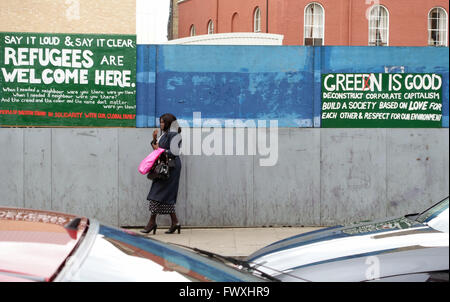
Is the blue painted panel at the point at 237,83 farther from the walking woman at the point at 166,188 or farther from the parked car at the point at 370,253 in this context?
the parked car at the point at 370,253

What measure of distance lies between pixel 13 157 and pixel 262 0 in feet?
85.4

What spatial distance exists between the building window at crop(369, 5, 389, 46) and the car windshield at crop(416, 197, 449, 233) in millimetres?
28484

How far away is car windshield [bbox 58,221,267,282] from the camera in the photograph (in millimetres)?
2611

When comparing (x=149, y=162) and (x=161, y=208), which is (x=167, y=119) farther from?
(x=161, y=208)

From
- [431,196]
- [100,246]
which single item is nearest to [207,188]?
[431,196]

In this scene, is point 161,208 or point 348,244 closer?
point 348,244

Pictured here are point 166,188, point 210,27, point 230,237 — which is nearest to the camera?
point 166,188

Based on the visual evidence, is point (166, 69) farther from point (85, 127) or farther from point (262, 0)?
point (262, 0)

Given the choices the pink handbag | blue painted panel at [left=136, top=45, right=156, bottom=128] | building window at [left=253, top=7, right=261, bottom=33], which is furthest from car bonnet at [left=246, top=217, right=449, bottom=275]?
building window at [left=253, top=7, right=261, bottom=33]

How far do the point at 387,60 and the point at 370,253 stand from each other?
6.78 meters

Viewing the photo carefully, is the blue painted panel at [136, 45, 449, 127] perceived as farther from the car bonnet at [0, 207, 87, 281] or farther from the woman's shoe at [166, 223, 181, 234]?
the car bonnet at [0, 207, 87, 281]

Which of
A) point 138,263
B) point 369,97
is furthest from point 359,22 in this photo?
point 138,263

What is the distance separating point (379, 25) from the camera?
32.4 m

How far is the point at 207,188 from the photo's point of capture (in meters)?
10.3
